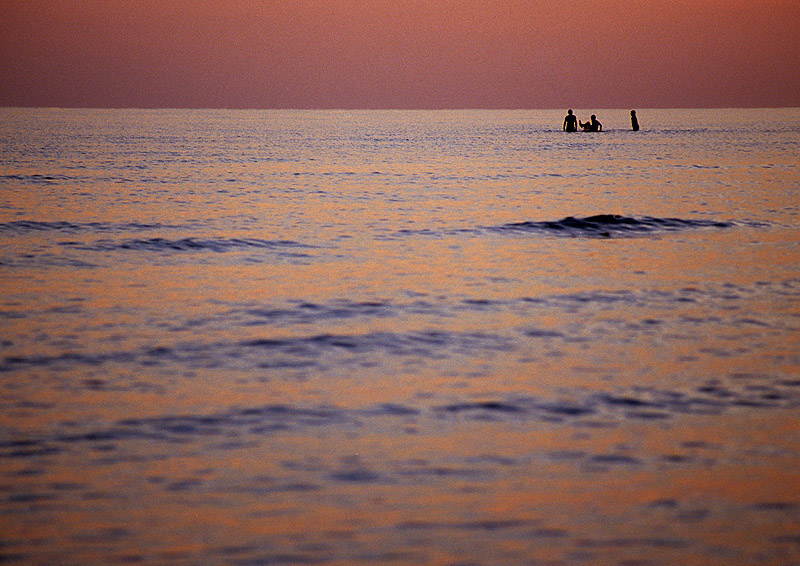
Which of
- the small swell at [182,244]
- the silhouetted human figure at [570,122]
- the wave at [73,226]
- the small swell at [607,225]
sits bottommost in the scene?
the small swell at [607,225]

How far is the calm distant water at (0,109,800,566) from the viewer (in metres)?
7.05

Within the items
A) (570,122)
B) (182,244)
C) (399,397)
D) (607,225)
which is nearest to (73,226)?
(182,244)

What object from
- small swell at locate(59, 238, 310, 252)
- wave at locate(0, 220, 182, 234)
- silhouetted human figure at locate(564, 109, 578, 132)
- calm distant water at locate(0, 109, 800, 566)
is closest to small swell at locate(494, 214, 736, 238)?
calm distant water at locate(0, 109, 800, 566)

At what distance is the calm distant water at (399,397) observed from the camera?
705 cm

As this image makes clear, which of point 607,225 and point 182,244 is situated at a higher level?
point 182,244

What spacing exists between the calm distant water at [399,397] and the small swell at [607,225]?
0.85 metres

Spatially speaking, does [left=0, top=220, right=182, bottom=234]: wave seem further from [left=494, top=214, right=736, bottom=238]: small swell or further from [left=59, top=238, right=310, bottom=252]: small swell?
[left=494, top=214, right=736, bottom=238]: small swell

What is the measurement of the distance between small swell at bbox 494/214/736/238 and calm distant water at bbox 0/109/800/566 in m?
0.85

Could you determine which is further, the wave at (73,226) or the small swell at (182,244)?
the wave at (73,226)

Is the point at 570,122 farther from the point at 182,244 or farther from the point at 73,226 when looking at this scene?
the point at 182,244

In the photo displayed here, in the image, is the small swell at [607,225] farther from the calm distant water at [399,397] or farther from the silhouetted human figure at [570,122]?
the silhouetted human figure at [570,122]

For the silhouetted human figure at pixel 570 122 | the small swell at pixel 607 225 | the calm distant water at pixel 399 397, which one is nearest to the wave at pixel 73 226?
the calm distant water at pixel 399 397

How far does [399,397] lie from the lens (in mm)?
10695

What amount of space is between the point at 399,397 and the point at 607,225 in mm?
20273
